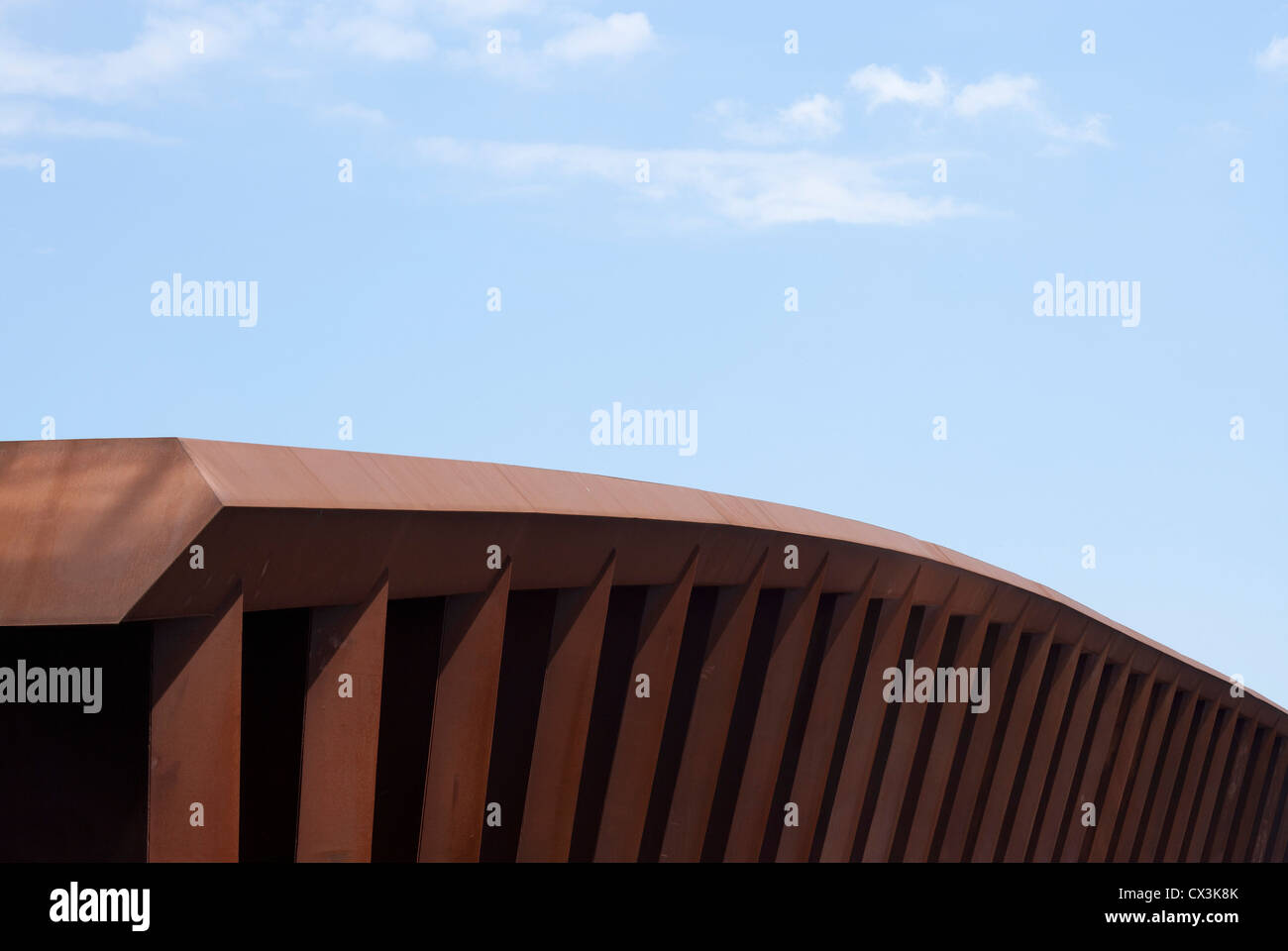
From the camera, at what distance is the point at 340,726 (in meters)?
6.73

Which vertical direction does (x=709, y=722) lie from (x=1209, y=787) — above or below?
above

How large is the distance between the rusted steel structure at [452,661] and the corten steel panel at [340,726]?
13mm

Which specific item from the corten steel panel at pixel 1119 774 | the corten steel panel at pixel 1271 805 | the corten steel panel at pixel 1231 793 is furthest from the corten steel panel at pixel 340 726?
the corten steel panel at pixel 1271 805

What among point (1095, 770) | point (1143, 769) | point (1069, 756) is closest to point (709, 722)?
point (1069, 756)

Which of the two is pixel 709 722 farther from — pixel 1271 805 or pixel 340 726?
pixel 1271 805

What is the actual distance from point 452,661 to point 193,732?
2.12 meters

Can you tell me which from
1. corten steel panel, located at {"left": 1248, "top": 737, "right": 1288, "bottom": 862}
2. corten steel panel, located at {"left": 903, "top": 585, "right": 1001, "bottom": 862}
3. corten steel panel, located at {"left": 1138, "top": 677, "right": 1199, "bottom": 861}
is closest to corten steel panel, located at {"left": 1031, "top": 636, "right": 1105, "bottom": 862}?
corten steel panel, located at {"left": 903, "top": 585, "right": 1001, "bottom": 862}

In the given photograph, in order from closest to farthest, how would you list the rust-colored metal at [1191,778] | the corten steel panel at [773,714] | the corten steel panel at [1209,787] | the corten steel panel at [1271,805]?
the corten steel panel at [773,714] < the rust-colored metal at [1191,778] < the corten steel panel at [1209,787] < the corten steel panel at [1271,805]

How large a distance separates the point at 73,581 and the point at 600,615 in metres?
4.07

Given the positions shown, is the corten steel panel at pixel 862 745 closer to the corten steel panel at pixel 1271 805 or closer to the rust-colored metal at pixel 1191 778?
the rust-colored metal at pixel 1191 778

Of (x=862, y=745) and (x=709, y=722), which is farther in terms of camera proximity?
(x=862, y=745)

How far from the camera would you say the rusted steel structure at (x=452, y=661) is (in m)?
5.54

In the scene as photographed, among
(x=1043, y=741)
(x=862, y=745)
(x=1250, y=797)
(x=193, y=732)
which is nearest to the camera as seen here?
(x=193, y=732)

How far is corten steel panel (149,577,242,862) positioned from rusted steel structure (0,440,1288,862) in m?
0.01
